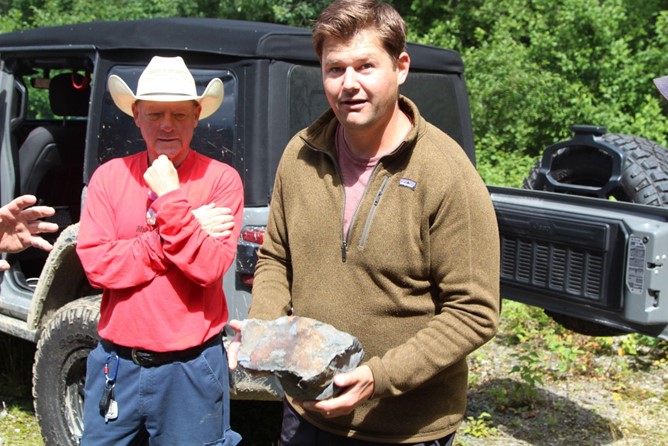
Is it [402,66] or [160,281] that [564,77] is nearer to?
[160,281]

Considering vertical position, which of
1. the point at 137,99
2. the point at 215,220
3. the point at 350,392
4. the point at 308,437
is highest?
the point at 137,99

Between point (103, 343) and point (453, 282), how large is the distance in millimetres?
1551

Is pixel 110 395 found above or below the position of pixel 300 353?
below

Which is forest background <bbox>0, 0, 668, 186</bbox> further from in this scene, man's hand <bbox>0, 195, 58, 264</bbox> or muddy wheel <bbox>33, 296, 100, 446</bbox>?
man's hand <bbox>0, 195, 58, 264</bbox>

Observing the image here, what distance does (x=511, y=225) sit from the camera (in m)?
4.42

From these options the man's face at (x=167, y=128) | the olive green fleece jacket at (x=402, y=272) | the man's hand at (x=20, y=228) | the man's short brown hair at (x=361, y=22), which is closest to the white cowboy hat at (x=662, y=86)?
the olive green fleece jacket at (x=402, y=272)

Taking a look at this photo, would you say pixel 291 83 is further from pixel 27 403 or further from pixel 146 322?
pixel 27 403

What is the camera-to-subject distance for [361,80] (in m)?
2.27

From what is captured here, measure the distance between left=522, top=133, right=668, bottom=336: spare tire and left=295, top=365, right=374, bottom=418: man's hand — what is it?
2.66 meters

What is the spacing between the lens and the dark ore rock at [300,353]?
87.3 inches

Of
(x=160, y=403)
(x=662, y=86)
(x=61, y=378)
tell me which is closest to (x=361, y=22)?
(x=662, y=86)

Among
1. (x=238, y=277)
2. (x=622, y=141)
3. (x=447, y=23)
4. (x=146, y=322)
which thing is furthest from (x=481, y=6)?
(x=146, y=322)

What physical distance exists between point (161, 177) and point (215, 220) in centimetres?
24

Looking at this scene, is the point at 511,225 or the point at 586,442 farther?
the point at 586,442
